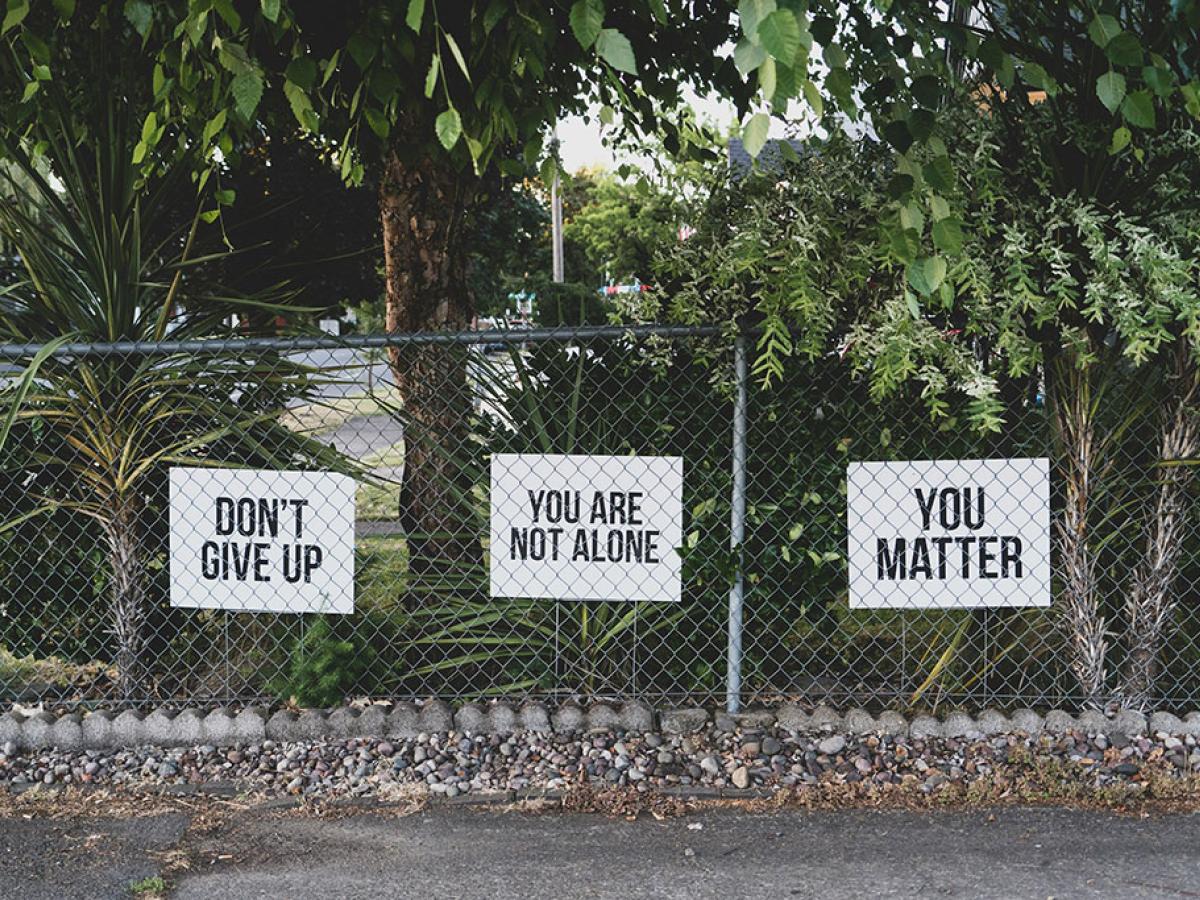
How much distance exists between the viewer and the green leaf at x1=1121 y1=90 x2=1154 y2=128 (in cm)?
303

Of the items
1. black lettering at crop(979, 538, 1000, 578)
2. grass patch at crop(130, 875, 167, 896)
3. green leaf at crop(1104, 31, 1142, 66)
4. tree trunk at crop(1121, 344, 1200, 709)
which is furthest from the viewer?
black lettering at crop(979, 538, 1000, 578)

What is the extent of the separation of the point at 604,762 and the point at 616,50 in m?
2.60

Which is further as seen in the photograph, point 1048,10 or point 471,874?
point 1048,10

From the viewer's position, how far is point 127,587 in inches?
183

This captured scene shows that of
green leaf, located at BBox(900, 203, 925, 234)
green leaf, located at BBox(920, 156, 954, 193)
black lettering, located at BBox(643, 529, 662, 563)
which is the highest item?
green leaf, located at BBox(920, 156, 954, 193)

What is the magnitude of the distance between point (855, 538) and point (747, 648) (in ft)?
2.03

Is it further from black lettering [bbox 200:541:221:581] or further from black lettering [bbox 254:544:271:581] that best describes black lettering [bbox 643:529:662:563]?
black lettering [bbox 200:541:221:581]

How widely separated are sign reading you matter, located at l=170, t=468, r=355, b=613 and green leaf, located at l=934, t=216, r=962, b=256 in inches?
95.3

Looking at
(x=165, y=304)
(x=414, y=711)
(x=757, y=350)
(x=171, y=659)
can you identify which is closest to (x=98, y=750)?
(x=171, y=659)

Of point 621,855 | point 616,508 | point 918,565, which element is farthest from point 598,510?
point 621,855

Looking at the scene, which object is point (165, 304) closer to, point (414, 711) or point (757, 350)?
point (414, 711)

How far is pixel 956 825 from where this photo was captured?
12.5 feet

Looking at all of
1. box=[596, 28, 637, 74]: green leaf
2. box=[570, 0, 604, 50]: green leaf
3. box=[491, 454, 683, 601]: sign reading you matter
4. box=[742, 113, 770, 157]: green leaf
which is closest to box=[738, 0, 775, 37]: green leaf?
box=[742, 113, 770, 157]: green leaf

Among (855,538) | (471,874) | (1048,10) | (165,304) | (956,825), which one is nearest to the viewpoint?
(471,874)
